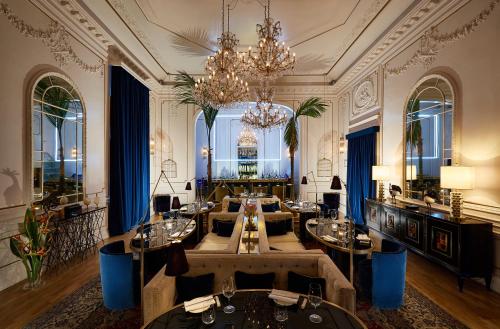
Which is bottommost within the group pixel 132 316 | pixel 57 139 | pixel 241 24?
pixel 132 316

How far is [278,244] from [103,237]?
13.1 ft

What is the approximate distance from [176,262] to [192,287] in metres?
1.10

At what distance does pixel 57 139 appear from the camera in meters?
4.35

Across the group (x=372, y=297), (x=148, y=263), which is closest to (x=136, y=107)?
(x=148, y=263)

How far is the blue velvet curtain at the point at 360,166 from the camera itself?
6.61m

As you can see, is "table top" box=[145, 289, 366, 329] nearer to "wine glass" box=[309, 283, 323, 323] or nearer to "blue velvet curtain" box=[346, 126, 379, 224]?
"wine glass" box=[309, 283, 323, 323]

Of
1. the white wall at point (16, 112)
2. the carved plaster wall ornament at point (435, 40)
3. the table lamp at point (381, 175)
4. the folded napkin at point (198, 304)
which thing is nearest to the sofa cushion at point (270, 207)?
the table lamp at point (381, 175)

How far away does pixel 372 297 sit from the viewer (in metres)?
2.96

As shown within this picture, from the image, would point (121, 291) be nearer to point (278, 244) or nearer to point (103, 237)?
point (278, 244)

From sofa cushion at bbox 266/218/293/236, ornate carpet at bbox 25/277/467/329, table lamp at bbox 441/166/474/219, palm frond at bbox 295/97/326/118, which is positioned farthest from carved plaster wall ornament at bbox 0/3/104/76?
table lamp at bbox 441/166/474/219

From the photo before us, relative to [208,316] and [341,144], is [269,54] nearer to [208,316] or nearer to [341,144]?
[208,316]

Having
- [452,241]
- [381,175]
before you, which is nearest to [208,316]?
[452,241]

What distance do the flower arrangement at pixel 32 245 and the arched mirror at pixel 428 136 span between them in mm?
6131

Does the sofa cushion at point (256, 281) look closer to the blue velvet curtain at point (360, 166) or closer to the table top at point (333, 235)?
the table top at point (333, 235)
